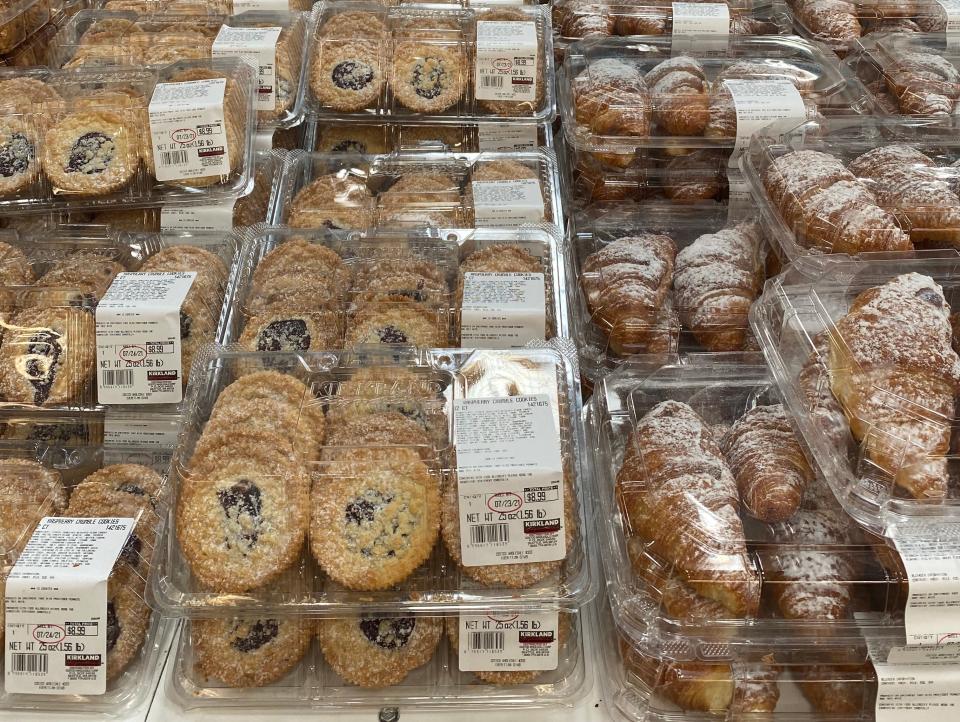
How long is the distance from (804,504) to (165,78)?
1.89 meters

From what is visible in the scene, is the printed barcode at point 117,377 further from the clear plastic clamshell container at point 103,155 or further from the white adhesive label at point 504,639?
the white adhesive label at point 504,639

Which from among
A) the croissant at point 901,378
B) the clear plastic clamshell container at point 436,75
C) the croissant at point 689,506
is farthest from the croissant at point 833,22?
→ the croissant at point 689,506

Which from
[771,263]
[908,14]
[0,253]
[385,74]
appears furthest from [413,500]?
[908,14]

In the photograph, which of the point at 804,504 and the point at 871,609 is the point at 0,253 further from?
the point at 871,609

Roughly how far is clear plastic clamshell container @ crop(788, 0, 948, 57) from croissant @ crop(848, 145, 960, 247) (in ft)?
2.96

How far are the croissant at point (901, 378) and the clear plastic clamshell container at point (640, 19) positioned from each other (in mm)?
1449

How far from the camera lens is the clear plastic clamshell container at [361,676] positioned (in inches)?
57.6

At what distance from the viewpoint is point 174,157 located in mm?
2064

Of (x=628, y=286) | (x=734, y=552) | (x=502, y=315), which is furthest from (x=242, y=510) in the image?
(x=628, y=286)

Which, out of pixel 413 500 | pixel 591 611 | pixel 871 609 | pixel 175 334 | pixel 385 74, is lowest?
pixel 591 611

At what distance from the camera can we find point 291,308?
6.14 feet

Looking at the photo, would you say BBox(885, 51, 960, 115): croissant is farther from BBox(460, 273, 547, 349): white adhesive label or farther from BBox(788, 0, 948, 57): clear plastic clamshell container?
BBox(460, 273, 547, 349): white adhesive label

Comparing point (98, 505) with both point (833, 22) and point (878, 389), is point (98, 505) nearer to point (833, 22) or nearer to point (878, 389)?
point (878, 389)

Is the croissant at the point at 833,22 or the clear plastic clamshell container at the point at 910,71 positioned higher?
the croissant at the point at 833,22
